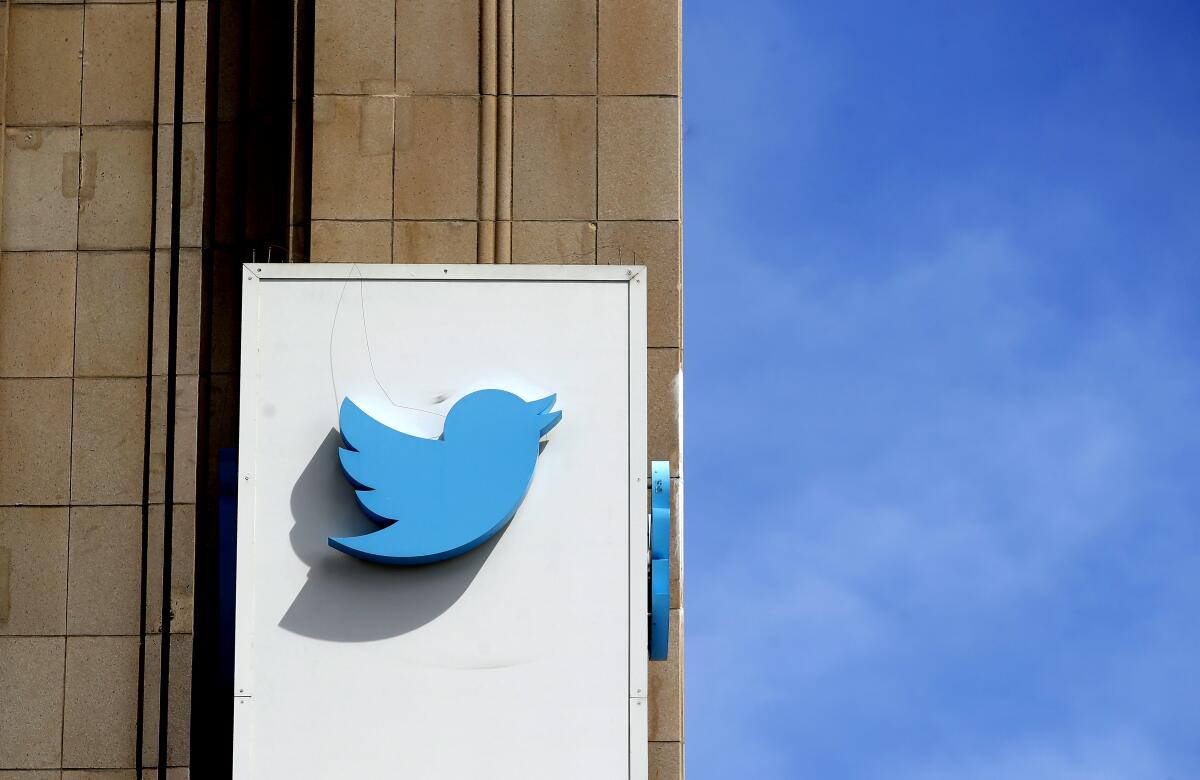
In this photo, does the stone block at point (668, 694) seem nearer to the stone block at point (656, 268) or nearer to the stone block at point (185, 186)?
the stone block at point (656, 268)

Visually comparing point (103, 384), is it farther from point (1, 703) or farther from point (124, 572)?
point (1, 703)

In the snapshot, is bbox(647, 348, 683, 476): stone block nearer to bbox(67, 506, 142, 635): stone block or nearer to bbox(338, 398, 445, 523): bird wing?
bbox(338, 398, 445, 523): bird wing

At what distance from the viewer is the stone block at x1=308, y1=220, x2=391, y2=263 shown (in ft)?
45.3

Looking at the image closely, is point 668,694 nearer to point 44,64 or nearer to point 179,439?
point 179,439

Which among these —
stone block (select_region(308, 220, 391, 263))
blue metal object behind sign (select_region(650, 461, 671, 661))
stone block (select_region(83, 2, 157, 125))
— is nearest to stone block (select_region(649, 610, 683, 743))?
blue metal object behind sign (select_region(650, 461, 671, 661))

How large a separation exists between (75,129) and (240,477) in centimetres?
432

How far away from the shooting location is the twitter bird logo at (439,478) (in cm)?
1177

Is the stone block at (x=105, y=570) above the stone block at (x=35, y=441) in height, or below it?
below

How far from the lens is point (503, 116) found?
1402 centimetres

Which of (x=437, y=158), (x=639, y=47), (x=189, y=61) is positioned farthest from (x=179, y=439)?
(x=639, y=47)

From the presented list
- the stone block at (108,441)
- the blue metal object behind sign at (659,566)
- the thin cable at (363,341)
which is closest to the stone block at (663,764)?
the blue metal object behind sign at (659,566)

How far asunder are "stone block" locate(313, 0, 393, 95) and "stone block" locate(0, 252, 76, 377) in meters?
2.65

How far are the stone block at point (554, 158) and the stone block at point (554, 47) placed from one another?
12cm

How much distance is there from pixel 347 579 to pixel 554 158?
397 centimetres
